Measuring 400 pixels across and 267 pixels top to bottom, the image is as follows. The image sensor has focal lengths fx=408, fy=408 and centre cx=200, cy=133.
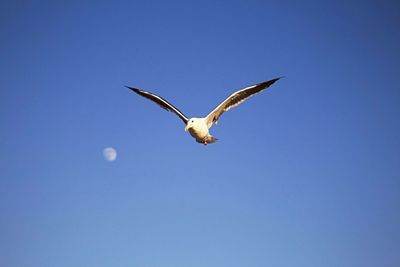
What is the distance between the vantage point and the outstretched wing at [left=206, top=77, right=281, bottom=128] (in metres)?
18.2

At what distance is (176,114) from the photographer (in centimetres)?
1972

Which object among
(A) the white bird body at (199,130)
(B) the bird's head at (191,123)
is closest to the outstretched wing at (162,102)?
(B) the bird's head at (191,123)

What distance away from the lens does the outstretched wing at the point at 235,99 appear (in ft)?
59.8

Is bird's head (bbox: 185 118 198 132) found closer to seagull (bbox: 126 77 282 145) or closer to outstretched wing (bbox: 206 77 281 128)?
seagull (bbox: 126 77 282 145)

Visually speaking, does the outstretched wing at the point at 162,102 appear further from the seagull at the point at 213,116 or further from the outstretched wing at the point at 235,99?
the outstretched wing at the point at 235,99

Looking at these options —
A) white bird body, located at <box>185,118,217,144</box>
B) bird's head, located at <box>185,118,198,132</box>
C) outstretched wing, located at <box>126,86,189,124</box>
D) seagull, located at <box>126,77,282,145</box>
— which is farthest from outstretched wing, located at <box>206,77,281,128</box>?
outstretched wing, located at <box>126,86,189,124</box>

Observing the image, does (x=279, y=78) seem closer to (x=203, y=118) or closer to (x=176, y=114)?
(x=203, y=118)

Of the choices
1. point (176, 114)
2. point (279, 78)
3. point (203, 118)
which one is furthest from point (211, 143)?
point (279, 78)

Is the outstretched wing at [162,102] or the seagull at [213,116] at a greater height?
the outstretched wing at [162,102]

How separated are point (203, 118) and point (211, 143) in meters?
1.21

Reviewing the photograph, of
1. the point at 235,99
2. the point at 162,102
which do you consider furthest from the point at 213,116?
the point at 162,102

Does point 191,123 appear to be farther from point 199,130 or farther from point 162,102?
point 162,102

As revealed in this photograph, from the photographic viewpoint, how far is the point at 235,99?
18719mm

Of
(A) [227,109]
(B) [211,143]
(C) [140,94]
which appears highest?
(C) [140,94]
